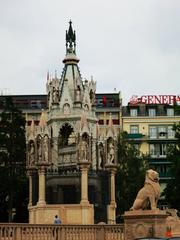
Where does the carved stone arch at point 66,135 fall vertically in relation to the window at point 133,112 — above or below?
below

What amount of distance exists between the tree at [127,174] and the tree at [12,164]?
30.5ft

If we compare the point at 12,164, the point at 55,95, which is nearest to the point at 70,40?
the point at 55,95

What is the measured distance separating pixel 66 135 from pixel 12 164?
14.3 m

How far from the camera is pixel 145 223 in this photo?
3009cm

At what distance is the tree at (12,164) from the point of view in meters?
59.2

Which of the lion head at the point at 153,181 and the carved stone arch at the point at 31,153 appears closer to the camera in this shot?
the lion head at the point at 153,181

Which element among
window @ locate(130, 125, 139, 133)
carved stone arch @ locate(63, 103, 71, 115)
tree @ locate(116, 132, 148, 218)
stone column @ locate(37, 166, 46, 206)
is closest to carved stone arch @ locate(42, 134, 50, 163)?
stone column @ locate(37, 166, 46, 206)

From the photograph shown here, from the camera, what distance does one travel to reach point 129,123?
105250mm

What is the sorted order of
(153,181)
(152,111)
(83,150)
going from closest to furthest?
(153,181) < (83,150) < (152,111)

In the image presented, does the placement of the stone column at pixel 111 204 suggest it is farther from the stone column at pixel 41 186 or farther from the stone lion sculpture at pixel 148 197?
the stone lion sculpture at pixel 148 197

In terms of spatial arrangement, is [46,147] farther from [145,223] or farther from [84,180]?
[145,223]

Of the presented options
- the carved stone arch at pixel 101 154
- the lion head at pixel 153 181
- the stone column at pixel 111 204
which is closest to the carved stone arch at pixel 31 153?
the carved stone arch at pixel 101 154

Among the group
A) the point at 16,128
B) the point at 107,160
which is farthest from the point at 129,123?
the point at 107,160

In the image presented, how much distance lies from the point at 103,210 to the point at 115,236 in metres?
Result: 13.4
